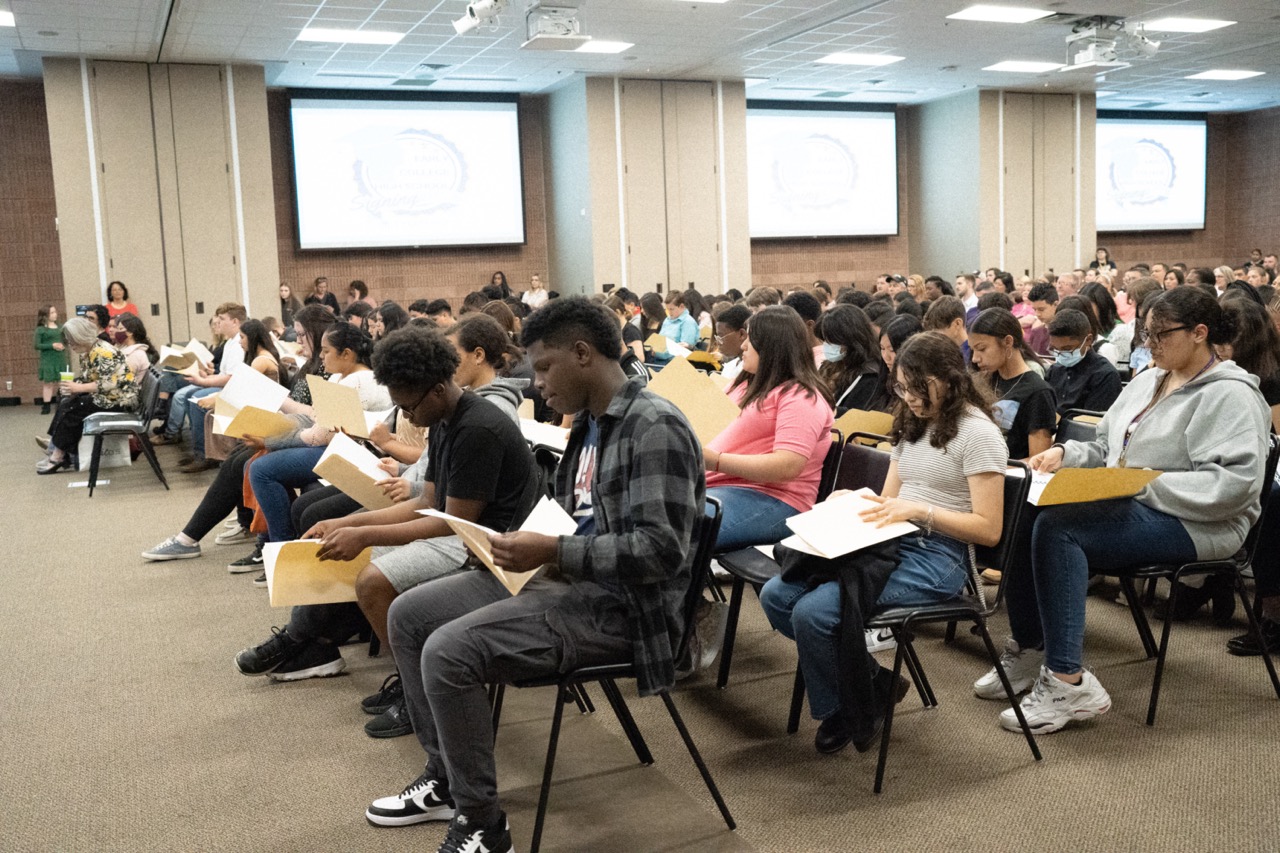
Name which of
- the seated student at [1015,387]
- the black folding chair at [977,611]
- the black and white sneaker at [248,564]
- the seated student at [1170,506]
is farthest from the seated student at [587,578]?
the black and white sneaker at [248,564]

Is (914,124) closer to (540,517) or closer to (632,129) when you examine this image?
(632,129)

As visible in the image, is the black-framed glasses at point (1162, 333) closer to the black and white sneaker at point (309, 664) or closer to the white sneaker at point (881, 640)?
the white sneaker at point (881, 640)

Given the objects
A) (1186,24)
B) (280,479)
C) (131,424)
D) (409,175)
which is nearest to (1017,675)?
(280,479)

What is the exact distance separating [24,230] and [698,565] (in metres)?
13.8

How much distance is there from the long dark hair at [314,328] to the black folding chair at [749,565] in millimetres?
3015

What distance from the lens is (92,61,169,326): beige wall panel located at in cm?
1185

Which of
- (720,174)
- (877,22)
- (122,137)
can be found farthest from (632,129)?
(122,137)

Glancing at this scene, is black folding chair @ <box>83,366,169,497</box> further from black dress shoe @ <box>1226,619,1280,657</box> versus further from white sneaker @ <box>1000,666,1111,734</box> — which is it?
black dress shoe @ <box>1226,619,1280,657</box>

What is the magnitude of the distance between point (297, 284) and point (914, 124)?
31.5 feet

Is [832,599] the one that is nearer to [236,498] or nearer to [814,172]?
[236,498]

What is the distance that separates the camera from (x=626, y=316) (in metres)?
9.12

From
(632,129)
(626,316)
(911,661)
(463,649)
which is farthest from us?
(632,129)

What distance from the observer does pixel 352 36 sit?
10.9 m

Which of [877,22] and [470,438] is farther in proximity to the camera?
[877,22]
